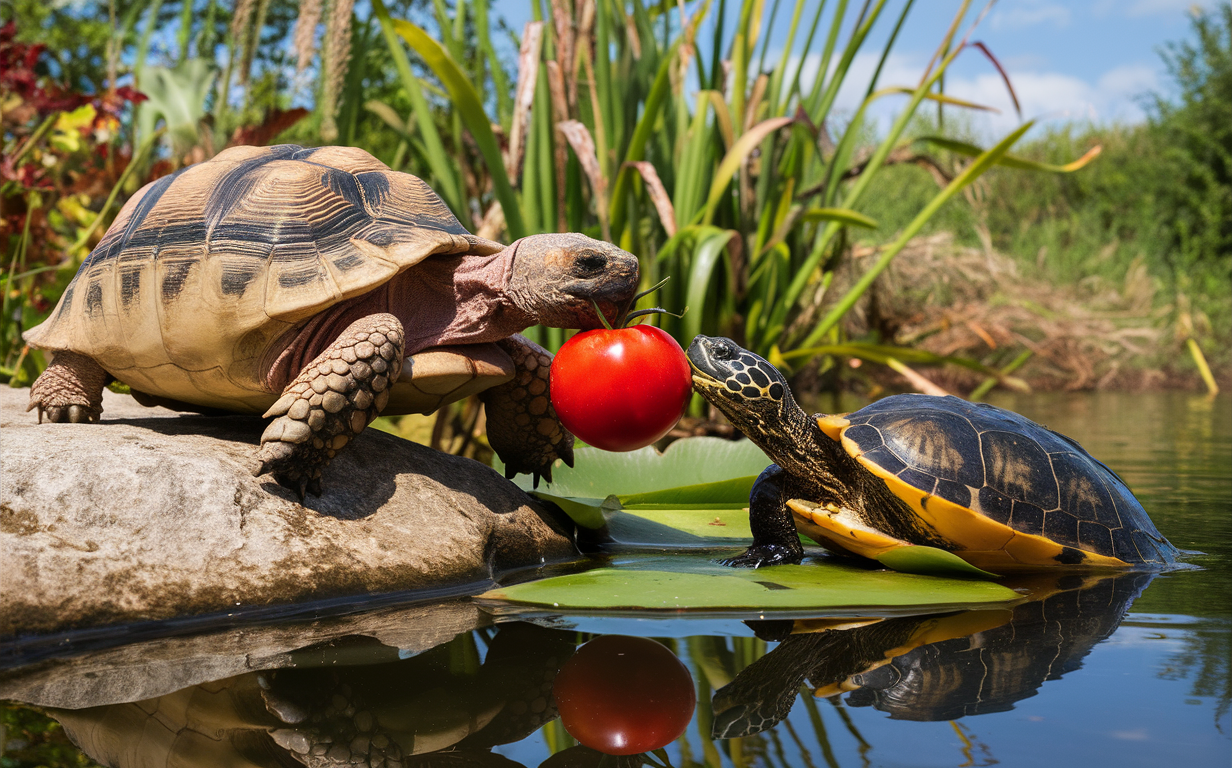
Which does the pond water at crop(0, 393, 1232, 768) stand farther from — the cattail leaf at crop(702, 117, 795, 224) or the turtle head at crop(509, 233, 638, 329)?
the cattail leaf at crop(702, 117, 795, 224)

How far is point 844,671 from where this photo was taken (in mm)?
1352

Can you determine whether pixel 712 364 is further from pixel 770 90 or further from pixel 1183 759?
pixel 770 90

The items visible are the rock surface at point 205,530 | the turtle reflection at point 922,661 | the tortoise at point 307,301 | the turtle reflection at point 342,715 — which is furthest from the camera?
the tortoise at point 307,301

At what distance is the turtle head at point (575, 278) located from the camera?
Result: 2.07m

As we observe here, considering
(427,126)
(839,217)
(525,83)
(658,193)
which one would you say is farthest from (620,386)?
(427,126)

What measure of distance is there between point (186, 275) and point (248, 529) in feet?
2.21

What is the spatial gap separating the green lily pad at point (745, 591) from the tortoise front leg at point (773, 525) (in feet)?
0.92

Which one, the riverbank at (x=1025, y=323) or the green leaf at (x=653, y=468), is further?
the riverbank at (x=1025, y=323)

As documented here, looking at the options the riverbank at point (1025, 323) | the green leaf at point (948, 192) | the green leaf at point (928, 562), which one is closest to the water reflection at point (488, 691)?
the green leaf at point (928, 562)

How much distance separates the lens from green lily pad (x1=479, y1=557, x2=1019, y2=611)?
1659 mm

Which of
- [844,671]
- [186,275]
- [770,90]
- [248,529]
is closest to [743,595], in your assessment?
[844,671]

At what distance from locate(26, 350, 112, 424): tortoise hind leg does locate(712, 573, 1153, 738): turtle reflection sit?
1.91 meters

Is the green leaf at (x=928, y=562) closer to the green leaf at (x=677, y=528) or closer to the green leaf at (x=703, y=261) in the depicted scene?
the green leaf at (x=677, y=528)

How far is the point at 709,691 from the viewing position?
1.25 metres
